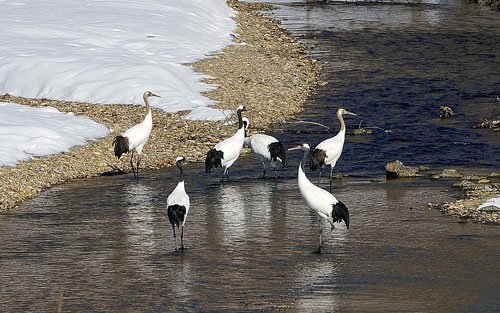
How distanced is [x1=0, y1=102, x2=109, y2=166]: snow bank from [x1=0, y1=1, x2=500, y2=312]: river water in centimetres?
130

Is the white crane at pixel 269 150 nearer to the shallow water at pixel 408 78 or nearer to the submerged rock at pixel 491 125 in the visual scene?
the shallow water at pixel 408 78

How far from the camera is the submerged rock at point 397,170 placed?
54.3 ft

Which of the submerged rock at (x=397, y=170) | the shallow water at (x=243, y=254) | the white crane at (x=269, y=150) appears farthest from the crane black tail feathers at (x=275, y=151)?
the submerged rock at (x=397, y=170)

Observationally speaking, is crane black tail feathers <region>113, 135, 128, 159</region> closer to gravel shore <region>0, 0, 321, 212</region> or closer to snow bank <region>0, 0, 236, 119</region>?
gravel shore <region>0, 0, 321, 212</region>

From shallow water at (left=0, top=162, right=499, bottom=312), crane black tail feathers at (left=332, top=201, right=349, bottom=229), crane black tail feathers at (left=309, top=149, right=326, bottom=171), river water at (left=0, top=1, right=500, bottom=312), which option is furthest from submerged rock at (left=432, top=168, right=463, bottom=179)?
crane black tail feathers at (left=332, top=201, right=349, bottom=229)

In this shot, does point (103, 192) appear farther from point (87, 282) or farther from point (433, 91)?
point (433, 91)

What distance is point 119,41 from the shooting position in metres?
29.2

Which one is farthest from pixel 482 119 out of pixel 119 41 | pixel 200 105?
pixel 119 41

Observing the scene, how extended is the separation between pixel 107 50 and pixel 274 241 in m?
16.0

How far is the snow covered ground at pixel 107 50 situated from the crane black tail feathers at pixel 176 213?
206 inches

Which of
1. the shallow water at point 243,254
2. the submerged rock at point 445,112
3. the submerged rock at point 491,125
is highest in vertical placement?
the submerged rock at point 445,112

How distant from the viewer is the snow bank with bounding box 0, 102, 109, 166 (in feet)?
57.8

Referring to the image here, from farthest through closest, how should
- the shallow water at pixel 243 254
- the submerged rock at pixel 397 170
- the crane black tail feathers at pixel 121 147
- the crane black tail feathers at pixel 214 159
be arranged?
the crane black tail feathers at pixel 121 147, the crane black tail feathers at pixel 214 159, the submerged rock at pixel 397 170, the shallow water at pixel 243 254

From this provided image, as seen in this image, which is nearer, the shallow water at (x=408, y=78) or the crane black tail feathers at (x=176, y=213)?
the crane black tail feathers at (x=176, y=213)
